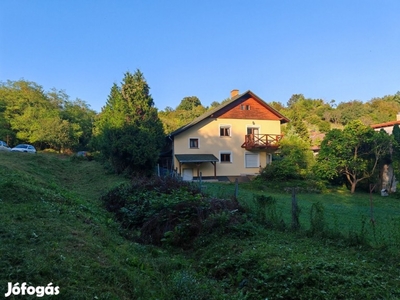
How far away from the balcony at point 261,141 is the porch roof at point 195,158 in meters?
3.72

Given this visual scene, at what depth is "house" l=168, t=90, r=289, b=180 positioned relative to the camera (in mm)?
24141

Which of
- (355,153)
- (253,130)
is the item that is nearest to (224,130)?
(253,130)

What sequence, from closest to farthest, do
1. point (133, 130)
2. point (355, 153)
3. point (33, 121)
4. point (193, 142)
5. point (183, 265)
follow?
1. point (183, 265)
2. point (133, 130)
3. point (355, 153)
4. point (193, 142)
5. point (33, 121)

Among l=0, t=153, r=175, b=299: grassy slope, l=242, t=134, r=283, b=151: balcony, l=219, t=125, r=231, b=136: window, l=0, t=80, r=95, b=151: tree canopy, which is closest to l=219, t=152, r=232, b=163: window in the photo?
l=242, t=134, r=283, b=151: balcony

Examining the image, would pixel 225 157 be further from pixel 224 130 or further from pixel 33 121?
pixel 33 121

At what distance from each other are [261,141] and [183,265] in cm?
2170

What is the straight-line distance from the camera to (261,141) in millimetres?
25719

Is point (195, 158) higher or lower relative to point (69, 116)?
lower

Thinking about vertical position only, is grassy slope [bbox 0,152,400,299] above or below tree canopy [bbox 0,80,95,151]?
below

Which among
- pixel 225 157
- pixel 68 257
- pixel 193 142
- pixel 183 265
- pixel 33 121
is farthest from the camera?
pixel 33 121

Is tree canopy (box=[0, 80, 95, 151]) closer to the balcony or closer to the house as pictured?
the house

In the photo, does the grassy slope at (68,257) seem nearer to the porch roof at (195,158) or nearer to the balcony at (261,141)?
the porch roof at (195,158)

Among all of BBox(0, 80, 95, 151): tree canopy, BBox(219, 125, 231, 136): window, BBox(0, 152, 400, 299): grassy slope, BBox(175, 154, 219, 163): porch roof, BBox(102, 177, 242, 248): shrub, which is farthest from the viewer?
BBox(0, 80, 95, 151): tree canopy

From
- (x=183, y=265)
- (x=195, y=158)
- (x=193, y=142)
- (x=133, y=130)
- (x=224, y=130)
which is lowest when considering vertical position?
(x=183, y=265)
